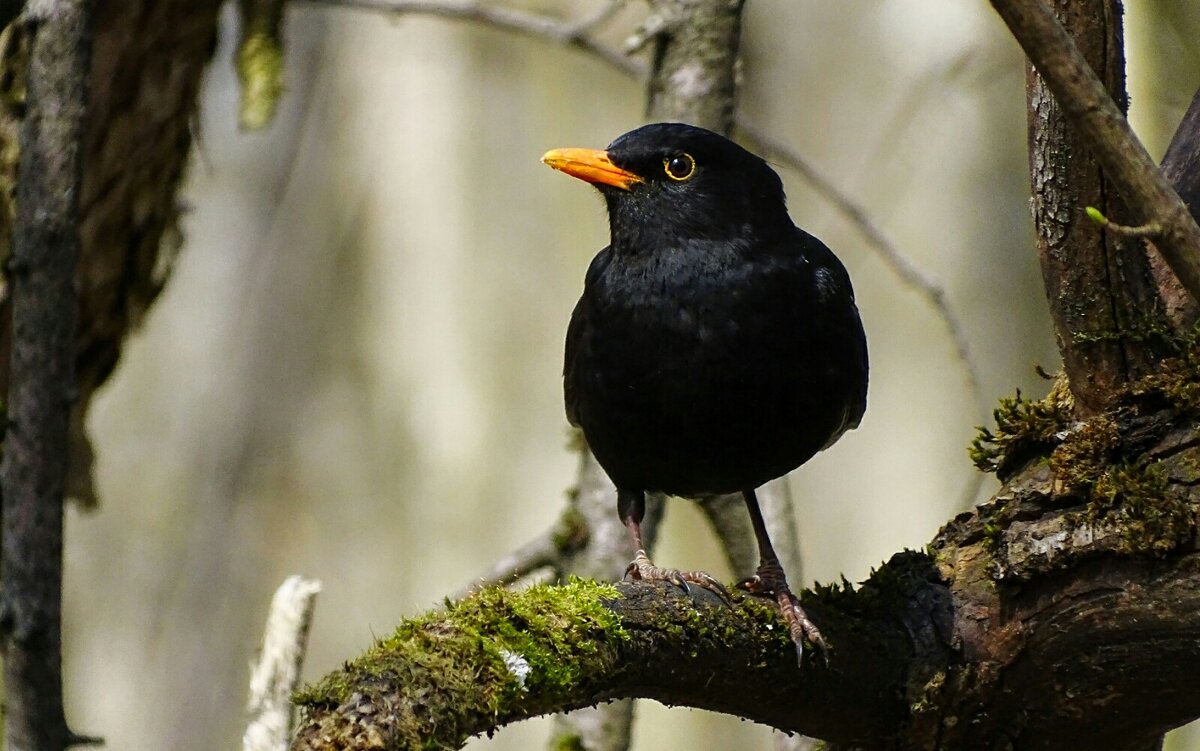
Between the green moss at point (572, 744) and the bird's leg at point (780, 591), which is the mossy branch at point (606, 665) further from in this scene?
the green moss at point (572, 744)

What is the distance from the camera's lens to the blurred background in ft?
27.0

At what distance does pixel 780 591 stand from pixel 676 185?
1.28m

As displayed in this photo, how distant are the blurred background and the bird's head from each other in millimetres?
4279

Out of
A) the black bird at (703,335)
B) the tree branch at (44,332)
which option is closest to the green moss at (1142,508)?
the black bird at (703,335)

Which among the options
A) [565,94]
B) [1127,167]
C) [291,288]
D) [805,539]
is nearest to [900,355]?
[805,539]

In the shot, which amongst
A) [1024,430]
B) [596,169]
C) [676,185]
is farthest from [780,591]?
[596,169]

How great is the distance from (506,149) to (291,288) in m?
2.06

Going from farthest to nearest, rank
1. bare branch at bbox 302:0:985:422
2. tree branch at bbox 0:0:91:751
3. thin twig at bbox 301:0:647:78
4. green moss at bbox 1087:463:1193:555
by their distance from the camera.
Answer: thin twig at bbox 301:0:647:78 < bare branch at bbox 302:0:985:422 < tree branch at bbox 0:0:91:751 < green moss at bbox 1087:463:1193:555

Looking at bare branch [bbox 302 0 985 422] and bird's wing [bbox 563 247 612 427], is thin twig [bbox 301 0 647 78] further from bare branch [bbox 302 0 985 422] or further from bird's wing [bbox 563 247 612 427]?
bird's wing [bbox 563 247 612 427]

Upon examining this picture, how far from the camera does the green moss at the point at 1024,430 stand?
3180 mm

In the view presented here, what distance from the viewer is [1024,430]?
10.5 feet

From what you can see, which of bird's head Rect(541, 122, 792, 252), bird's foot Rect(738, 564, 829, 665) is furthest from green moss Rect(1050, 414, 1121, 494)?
bird's head Rect(541, 122, 792, 252)

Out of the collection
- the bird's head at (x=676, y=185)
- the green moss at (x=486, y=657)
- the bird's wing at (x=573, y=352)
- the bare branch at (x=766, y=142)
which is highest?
the bare branch at (x=766, y=142)

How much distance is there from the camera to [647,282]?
12.4ft
